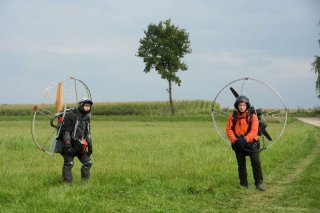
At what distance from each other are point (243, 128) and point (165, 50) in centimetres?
6068

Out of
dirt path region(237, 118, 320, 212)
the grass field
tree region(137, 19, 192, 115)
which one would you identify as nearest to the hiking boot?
dirt path region(237, 118, 320, 212)

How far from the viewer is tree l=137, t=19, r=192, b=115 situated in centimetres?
7144

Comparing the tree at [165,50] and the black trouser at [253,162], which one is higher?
the tree at [165,50]

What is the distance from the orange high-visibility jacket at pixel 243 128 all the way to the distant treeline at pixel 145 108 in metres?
64.4

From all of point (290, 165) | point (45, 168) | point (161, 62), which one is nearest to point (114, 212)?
point (45, 168)

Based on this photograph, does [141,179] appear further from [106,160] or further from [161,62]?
[161,62]

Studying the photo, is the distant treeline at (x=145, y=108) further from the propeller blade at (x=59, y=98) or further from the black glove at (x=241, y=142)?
the black glove at (x=241, y=142)

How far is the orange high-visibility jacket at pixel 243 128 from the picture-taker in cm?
1201

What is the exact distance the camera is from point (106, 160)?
17.0m

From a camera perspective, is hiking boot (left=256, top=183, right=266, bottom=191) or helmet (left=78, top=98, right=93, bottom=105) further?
hiking boot (left=256, top=183, right=266, bottom=191)

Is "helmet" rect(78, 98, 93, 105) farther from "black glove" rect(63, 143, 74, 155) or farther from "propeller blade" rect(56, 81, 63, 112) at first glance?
"propeller blade" rect(56, 81, 63, 112)

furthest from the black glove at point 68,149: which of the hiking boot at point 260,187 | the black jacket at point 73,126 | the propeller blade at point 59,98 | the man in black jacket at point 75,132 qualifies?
the hiking boot at point 260,187

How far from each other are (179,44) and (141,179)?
63134 millimetres

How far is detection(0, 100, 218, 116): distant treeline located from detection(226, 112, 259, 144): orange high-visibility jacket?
211 ft
